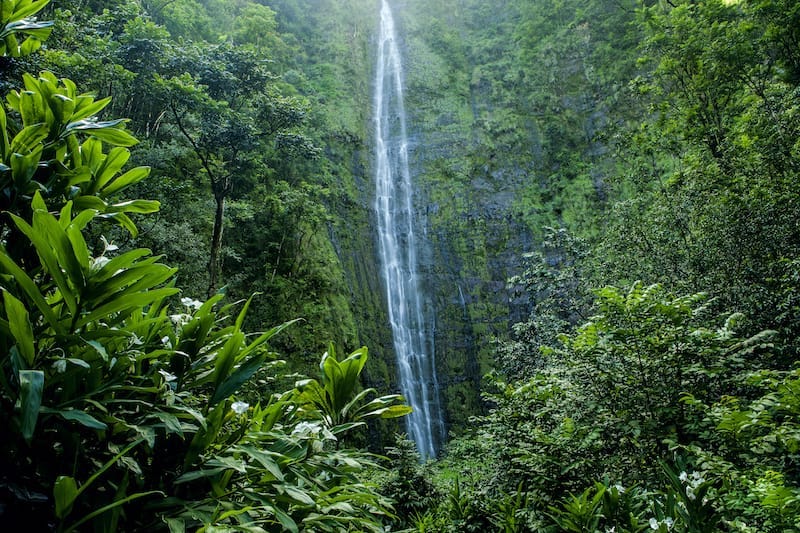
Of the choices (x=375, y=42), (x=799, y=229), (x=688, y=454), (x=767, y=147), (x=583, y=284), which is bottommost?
(x=583, y=284)

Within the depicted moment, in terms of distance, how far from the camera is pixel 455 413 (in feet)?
45.3

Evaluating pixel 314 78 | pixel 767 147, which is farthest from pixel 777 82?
pixel 314 78

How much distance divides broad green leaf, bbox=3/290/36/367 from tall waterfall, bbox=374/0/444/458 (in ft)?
36.0

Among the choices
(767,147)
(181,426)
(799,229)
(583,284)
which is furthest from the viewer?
(583,284)

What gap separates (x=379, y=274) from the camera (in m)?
15.0

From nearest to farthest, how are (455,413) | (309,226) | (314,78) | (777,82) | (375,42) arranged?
1. (777,82)
2. (309,226)
3. (455,413)
4. (314,78)
5. (375,42)

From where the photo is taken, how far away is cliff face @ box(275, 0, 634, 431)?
14.8 meters

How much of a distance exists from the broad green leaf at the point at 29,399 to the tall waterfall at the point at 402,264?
36.3 feet

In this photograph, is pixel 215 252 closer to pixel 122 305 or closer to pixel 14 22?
pixel 14 22

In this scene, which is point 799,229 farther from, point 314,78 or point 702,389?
point 314,78

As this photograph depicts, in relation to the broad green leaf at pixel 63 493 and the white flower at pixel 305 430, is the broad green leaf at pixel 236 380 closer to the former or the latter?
the white flower at pixel 305 430

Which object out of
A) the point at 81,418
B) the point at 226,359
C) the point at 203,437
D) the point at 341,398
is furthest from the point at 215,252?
the point at 81,418

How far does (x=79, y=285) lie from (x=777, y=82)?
10543mm

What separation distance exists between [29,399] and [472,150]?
18.7m
